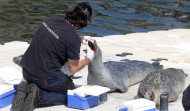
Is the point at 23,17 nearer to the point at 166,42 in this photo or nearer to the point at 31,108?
the point at 166,42

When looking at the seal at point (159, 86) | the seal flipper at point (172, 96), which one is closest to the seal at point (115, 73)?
the seal at point (159, 86)

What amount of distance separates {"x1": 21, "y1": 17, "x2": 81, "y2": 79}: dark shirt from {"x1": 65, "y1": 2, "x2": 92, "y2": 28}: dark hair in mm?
84

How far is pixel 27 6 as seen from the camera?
649 inches

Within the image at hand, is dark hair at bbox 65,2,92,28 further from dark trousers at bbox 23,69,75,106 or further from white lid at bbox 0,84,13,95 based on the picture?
white lid at bbox 0,84,13,95

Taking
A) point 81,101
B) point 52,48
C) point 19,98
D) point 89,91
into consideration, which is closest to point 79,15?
point 52,48

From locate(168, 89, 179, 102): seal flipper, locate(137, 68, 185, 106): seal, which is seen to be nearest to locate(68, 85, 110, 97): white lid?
locate(137, 68, 185, 106): seal

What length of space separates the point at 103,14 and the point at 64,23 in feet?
35.7

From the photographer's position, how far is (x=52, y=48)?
16.3 ft

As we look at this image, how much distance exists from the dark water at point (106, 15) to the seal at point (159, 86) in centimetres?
668

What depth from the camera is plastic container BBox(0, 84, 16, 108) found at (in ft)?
16.9

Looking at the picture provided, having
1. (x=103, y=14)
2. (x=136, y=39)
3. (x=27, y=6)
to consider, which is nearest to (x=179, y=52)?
(x=136, y=39)

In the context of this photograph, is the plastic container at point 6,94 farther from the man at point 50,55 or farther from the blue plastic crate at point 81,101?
the blue plastic crate at point 81,101

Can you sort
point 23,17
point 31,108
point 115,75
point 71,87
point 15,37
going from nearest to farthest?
point 31,108, point 71,87, point 115,75, point 15,37, point 23,17

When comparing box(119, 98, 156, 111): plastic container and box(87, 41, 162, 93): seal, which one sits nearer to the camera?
box(119, 98, 156, 111): plastic container
